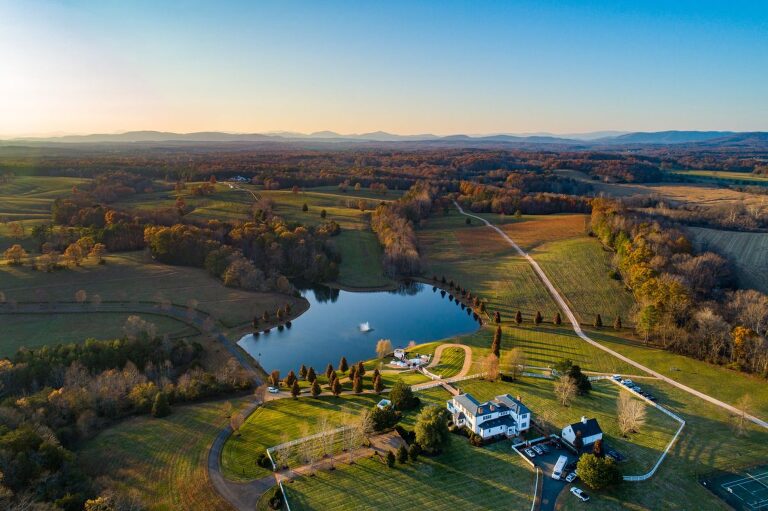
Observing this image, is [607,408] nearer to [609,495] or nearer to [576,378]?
[576,378]

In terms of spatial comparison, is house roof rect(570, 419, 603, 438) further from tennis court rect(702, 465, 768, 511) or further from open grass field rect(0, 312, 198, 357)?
open grass field rect(0, 312, 198, 357)

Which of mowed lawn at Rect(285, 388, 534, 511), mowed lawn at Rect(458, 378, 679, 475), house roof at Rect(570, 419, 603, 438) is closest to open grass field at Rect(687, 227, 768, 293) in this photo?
mowed lawn at Rect(458, 378, 679, 475)

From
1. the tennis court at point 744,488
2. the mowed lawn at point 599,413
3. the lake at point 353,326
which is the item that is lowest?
the lake at point 353,326

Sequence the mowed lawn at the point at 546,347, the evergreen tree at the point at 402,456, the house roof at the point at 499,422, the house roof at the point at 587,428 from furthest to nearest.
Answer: the mowed lawn at the point at 546,347, the house roof at the point at 499,422, the house roof at the point at 587,428, the evergreen tree at the point at 402,456

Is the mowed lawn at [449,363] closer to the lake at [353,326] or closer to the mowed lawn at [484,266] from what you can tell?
the lake at [353,326]

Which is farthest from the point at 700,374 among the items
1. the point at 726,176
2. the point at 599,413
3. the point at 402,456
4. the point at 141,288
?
the point at 726,176

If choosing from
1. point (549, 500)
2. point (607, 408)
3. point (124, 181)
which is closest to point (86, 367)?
point (549, 500)

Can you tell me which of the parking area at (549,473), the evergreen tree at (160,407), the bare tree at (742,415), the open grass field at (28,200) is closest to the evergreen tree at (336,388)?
the evergreen tree at (160,407)
